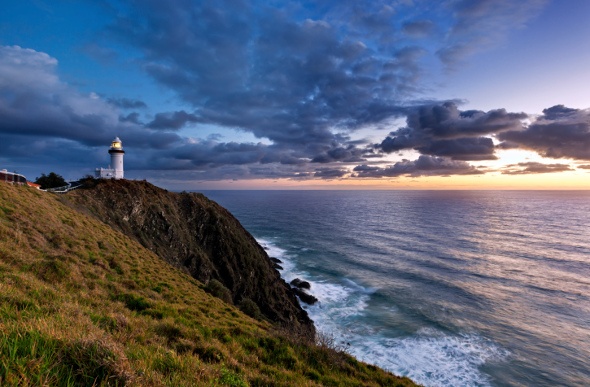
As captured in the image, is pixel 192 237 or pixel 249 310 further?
pixel 192 237

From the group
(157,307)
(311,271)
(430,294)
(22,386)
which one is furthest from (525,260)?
(22,386)

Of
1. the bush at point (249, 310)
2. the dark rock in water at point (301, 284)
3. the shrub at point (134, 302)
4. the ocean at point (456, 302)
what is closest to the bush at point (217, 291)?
the bush at point (249, 310)

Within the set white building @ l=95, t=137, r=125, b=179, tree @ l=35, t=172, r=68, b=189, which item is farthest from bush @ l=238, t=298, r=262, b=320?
tree @ l=35, t=172, r=68, b=189

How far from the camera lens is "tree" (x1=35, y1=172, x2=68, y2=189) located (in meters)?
47.8

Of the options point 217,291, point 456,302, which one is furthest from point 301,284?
point 217,291

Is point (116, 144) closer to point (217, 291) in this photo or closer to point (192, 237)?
point (192, 237)

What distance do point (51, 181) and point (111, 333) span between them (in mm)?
57280

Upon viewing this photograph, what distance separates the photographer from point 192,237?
43312 mm

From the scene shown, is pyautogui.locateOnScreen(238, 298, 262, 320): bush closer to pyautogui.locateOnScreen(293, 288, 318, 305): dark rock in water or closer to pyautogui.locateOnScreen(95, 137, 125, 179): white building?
pyautogui.locateOnScreen(293, 288, 318, 305): dark rock in water

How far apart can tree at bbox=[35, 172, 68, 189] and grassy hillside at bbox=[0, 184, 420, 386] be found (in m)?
37.5

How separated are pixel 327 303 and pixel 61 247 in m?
34.3

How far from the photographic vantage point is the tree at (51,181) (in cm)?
4775

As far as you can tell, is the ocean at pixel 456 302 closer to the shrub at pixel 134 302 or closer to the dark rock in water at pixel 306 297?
the dark rock in water at pixel 306 297

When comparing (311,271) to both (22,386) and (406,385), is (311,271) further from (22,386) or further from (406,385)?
(22,386)
